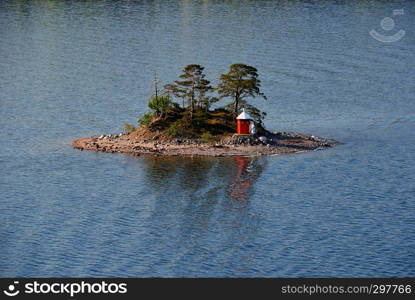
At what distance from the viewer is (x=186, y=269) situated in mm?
83750

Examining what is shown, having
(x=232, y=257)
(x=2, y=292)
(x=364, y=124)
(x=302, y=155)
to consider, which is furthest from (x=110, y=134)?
(x=2, y=292)

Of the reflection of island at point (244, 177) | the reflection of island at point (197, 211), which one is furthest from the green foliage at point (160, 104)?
the reflection of island at point (244, 177)

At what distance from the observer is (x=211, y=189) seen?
10631 centimetres

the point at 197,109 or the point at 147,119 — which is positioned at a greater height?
the point at 197,109

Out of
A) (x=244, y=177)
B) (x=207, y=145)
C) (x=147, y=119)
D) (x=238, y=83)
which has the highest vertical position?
(x=238, y=83)

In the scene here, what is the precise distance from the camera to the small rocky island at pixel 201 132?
120 m

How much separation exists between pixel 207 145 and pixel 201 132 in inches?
95.3

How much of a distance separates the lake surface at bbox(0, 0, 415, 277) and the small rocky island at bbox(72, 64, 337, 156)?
2.37 meters

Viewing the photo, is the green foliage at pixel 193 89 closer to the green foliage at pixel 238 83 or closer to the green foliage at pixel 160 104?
the green foliage at pixel 160 104

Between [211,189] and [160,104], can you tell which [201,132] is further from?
[211,189]

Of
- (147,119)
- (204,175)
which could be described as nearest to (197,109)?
(147,119)

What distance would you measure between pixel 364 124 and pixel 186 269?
196ft

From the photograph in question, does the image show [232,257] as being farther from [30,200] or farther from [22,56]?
[22,56]

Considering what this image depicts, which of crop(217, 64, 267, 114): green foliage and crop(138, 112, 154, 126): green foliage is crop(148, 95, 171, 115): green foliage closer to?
crop(138, 112, 154, 126): green foliage
